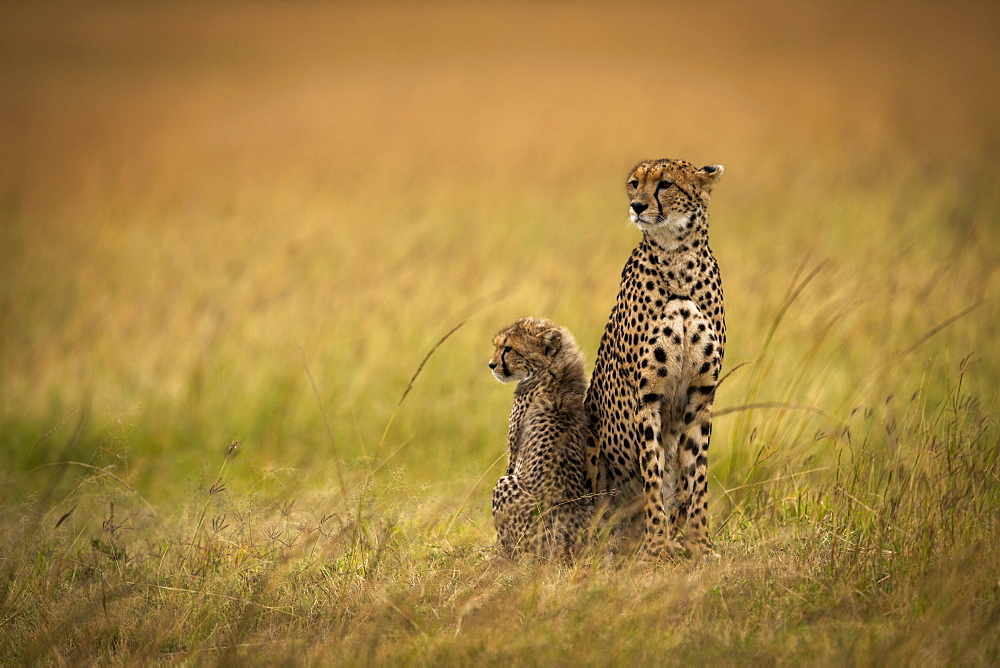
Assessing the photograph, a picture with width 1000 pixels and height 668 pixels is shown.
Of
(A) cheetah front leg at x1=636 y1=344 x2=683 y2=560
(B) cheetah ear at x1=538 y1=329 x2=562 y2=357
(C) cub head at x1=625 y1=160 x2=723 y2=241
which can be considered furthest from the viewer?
(B) cheetah ear at x1=538 y1=329 x2=562 y2=357

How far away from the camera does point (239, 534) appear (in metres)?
4.15

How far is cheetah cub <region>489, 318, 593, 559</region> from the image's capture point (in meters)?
3.85

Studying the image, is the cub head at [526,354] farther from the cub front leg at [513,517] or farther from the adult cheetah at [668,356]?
the cub front leg at [513,517]

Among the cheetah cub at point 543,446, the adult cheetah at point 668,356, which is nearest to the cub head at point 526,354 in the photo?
the cheetah cub at point 543,446

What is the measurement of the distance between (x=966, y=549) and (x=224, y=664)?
2.19 m

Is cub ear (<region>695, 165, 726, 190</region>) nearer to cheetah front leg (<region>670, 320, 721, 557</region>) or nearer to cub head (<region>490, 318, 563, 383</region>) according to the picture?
cheetah front leg (<region>670, 320, 721, 557</region>)

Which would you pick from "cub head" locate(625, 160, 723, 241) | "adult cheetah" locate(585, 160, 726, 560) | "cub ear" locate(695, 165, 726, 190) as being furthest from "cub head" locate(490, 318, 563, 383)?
"cub ear" locate(695, 165, 726, 190)

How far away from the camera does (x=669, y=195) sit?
3.69 metres

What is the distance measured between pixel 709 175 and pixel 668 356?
2.11 ft

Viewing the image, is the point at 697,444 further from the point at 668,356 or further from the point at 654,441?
the point at 668,356

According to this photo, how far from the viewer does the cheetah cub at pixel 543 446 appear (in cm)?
385

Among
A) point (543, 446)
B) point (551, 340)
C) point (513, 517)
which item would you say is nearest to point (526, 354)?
point (551, 340)

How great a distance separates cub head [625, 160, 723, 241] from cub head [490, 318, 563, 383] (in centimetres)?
90

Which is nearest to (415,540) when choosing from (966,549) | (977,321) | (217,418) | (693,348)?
(693,348)
